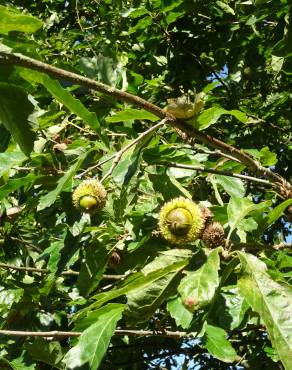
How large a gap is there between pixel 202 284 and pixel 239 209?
47cm

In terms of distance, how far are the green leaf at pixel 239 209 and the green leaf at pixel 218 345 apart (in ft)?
1.78

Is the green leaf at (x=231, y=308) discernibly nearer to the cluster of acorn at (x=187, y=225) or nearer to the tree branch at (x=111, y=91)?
the cluster of acorn at (x=187, y=225)

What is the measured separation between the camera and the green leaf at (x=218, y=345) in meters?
2.16

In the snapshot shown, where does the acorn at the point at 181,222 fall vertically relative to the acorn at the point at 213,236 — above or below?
above

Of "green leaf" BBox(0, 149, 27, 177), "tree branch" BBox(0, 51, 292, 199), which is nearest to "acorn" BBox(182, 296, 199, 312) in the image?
"tree branch" BBox(0, 51, 292, 199)

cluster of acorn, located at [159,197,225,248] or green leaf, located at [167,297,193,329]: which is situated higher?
cluster of acorn, located at [159,197,225,248]

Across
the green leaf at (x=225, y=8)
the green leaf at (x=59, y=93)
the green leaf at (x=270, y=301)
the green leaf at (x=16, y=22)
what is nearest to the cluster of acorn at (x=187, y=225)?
the green leaf at (x=270, y=301)

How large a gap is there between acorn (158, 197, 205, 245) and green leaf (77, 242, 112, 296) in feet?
1.54

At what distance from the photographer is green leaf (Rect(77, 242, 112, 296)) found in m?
2.23

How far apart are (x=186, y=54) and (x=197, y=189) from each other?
4.77 feet

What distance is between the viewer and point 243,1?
4238 millimetres

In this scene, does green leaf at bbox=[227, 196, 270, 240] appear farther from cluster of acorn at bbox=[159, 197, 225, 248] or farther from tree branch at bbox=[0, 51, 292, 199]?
tree branch at bbox=[0, 51, 292, 199]

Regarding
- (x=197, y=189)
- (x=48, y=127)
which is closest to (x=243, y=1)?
(x=197, y=189)

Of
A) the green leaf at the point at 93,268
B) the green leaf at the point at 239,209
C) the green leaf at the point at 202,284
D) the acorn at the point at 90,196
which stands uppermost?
the acorn at the point at 90,196
